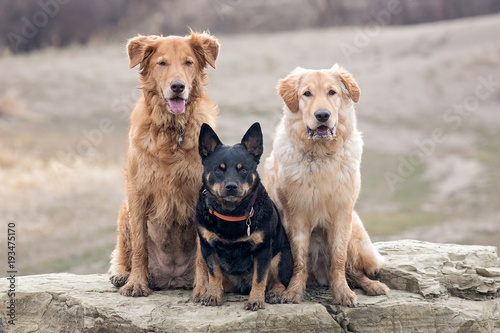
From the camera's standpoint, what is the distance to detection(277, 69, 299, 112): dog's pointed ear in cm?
566

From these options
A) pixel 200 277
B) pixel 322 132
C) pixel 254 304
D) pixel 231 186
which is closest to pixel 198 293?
pixel 200 277

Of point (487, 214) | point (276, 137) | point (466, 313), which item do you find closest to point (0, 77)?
point (487, 214)

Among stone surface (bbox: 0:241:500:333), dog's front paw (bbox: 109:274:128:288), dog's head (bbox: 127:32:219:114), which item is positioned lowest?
stone surface (bbox: 0:241:500:333)

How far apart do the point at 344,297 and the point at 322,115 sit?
1666mm

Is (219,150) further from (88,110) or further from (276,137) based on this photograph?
(88,110)

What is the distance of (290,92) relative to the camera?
569 cm

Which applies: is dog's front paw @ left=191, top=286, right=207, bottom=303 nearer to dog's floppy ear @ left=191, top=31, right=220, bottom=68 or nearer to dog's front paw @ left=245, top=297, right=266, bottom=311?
dog's front paw @ left=245, top=297, right=266, bottom=311

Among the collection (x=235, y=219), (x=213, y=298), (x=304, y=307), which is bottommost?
(x=304, y=307)

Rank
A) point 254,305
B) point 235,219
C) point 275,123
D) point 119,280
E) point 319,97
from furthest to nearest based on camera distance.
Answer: point 275,123 < point 119,280 < point 319,97 < point 254,305 < point 235,219

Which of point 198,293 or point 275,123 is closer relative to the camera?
point 198,293

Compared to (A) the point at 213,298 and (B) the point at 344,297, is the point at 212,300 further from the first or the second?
(B) the point at 344,297

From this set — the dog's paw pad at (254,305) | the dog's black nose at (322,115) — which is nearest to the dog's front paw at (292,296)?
the dog's paw pad at (254,305)

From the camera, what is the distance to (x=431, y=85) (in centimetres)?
2464

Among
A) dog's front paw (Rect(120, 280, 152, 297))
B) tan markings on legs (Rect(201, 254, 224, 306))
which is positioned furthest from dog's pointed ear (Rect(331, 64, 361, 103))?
dog's front paw (Rect(120, 280, 152, 297))
